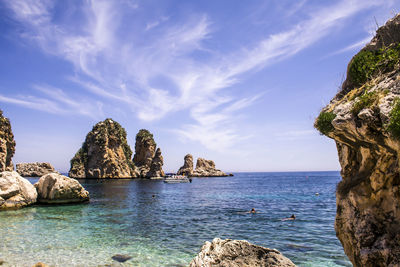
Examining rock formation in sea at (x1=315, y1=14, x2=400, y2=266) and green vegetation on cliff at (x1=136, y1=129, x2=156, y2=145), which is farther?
green vegetation on cliff at (x1=136, y1=129, x2=156, y2=145)

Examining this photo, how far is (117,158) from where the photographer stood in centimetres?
11562

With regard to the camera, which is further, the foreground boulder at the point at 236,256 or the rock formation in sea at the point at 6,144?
the rock formation in sea at the point at 6,144

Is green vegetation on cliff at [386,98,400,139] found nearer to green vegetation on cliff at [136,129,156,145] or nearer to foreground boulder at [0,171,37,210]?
foreground boulder at [0,171,37,210]

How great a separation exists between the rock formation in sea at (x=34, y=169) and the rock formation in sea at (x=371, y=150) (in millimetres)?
154546

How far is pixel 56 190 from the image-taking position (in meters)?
29.7

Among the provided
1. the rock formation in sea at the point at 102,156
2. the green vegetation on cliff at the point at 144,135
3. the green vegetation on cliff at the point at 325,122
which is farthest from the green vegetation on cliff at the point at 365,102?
the green vegetation on cliff at the point at 144,135

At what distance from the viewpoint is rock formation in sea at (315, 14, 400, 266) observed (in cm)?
532

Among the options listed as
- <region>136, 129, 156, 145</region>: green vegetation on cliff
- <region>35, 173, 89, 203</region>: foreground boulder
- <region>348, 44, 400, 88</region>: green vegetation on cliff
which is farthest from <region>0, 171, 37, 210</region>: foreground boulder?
<region>136, 129, 156, 145</region>: green vegetation on cliff

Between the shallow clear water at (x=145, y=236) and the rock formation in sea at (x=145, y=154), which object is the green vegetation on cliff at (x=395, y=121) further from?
the rock formation in sea at (x=145, y=154)

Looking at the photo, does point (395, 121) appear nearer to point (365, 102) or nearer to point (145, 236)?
point (365, 102)

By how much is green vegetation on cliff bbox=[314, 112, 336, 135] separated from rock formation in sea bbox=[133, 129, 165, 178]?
401ft

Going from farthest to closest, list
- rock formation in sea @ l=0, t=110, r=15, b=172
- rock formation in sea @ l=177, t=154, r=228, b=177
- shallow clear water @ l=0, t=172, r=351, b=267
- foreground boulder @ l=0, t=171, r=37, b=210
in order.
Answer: rock formation in sea @ l=177, t=154, r=228, b=177
rock formation in sea @ l=0, t=110, r=15, b=172
foreground boulder @ l=0, t=171, r=37, b=210
shallow clear water @ l=0, t=172, r=351, b=267

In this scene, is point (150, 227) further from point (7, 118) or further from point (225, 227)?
point (7, 118)

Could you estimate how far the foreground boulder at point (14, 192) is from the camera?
25766mm
